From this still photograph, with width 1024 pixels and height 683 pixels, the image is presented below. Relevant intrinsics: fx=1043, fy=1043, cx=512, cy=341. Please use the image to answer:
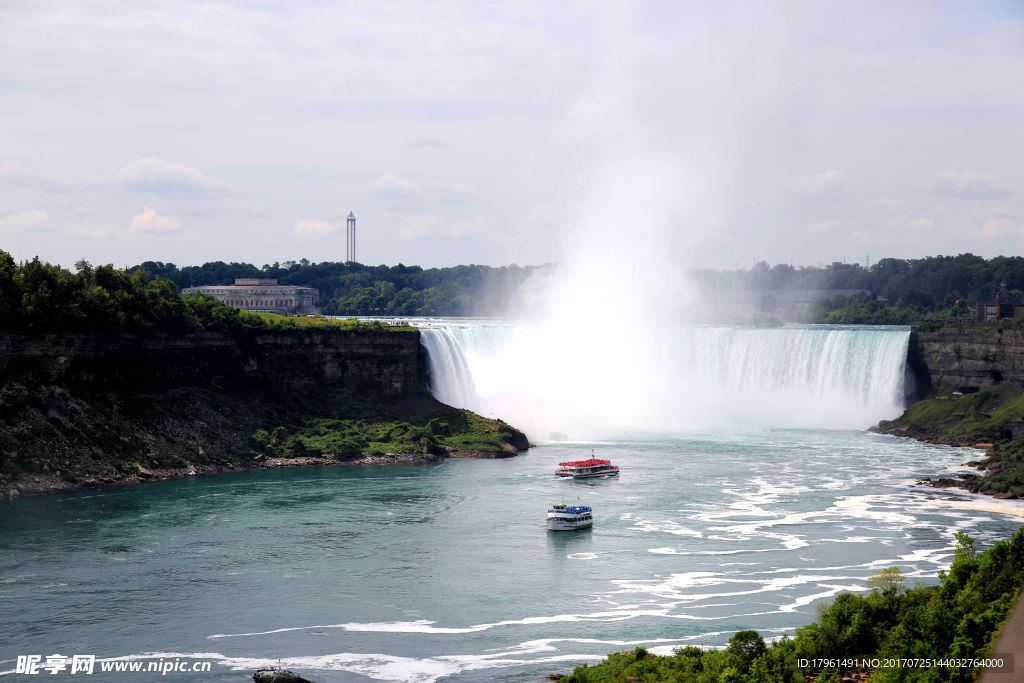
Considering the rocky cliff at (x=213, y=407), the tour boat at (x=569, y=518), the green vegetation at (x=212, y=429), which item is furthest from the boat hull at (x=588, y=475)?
the tour boat at (x=569, y=518)

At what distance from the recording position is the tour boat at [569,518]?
171ft

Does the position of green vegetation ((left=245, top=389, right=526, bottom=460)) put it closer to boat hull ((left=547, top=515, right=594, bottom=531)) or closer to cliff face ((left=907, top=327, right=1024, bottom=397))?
boat hull ((left=547, top=515, right=594, bottom=531))

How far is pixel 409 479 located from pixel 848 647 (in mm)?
43509

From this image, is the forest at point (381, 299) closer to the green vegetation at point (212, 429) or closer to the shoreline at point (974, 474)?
the green vegetation at point (212, 429)

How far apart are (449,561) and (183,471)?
103 ft

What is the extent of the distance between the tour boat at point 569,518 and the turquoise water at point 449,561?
0.66m

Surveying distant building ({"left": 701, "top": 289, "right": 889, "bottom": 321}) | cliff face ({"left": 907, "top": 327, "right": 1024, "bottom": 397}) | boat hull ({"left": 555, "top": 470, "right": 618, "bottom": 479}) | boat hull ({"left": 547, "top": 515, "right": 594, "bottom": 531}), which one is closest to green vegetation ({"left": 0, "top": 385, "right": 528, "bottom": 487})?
boat hull ({"left": 555, "top": 470, "right": 618, "bottom": 479})

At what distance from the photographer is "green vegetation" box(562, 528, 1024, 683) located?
26.4 m

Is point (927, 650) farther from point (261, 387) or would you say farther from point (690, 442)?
point (261, 387)

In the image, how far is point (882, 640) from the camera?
2950cm

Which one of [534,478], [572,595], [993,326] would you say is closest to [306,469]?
[534,478]

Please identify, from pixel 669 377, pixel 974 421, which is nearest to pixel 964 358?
pixel 974 421

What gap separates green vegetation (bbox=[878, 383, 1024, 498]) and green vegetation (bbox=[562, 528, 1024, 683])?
39711 millimetres

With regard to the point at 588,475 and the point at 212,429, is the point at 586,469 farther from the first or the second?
the point at 212,429
